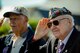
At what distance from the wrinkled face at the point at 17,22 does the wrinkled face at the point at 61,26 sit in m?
0.60

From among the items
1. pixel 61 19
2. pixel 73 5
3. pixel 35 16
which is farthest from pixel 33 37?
pixel 35 16

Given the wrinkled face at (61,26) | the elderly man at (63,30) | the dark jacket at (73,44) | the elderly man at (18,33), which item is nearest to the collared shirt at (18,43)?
the elderly man at (18,33)

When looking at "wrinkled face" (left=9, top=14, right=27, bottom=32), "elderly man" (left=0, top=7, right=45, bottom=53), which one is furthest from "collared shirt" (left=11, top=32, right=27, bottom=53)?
"wrinkled face" (left=9, top=14, right=27, bottom=32)

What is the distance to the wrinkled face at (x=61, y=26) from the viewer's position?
11.4 feet

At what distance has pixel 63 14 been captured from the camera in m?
3.53

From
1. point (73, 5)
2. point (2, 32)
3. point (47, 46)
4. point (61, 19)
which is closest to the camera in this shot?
point (61, 19)

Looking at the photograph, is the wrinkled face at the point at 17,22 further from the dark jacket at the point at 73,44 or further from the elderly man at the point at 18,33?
the dark jacket at the point at 73,44

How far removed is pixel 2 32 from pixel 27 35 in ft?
7.82

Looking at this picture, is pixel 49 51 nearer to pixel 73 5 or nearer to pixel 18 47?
pixel 18 47

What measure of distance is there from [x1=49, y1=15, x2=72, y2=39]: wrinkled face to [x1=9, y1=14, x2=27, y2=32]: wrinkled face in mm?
597

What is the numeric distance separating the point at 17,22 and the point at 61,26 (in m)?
0.73

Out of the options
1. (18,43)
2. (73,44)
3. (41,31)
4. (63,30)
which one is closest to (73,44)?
(73,44)

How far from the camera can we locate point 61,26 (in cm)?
351

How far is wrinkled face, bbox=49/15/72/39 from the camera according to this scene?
347 centimetres
